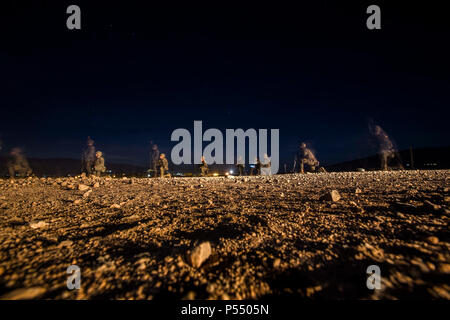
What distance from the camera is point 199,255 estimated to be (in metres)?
1.45

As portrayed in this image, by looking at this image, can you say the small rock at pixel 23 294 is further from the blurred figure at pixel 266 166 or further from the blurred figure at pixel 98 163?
the blurred figure at pixel 266 166

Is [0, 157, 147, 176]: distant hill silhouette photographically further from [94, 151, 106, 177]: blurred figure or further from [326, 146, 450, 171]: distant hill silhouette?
[326, 146, 450, 171]: distant hill silhouette

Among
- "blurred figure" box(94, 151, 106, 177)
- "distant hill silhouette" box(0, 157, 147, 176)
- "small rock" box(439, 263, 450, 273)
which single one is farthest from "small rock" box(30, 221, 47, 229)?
"distant hill silhouette" box(0, 157, 147, 176)

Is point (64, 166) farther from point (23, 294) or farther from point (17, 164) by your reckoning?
point (23, 294)

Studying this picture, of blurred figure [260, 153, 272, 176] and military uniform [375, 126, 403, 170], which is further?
blurred figure [260, 153, 272, 176]

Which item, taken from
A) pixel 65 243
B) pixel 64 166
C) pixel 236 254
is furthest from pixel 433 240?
pixel 64 166

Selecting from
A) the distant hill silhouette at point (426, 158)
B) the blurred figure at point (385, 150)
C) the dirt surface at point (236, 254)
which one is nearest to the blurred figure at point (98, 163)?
the dirt surface at point (236, 254)

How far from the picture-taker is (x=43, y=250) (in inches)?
64.7

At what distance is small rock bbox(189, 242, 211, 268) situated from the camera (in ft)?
4.67

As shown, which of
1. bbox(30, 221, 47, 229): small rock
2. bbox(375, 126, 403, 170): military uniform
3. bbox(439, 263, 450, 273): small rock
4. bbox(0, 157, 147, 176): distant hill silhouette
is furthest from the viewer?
bbox(0, 157, 147, 176): distant hill silhouette
